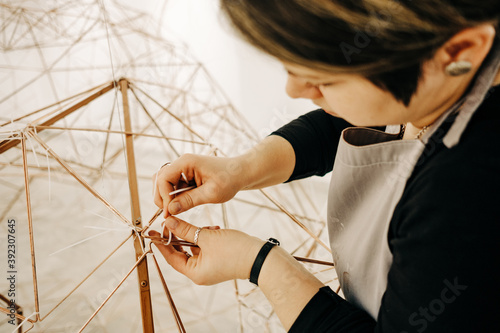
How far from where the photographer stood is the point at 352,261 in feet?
1.82

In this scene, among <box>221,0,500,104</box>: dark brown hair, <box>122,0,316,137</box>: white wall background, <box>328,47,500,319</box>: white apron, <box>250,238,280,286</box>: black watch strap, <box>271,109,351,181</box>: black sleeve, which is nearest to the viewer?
<box>221,0,500,104</box>: dark brown hair

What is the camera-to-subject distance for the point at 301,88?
1.36ft

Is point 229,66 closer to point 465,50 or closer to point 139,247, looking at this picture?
point 139,247

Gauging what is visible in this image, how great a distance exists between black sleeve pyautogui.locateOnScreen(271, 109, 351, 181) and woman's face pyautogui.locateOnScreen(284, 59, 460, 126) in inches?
11.5

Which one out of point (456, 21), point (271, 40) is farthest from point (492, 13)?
point (271, 40)

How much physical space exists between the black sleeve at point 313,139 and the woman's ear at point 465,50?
15.4 inches

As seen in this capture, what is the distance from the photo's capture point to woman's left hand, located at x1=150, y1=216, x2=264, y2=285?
0.56m

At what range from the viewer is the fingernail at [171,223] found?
1.90 feet

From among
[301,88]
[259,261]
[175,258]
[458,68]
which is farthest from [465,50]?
[175,258]

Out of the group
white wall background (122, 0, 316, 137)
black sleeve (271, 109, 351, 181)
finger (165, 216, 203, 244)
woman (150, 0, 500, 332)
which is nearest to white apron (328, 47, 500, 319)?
woman (150, 0, 500, 332)

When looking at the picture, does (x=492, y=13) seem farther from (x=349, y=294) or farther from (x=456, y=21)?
(x=349, y=294)

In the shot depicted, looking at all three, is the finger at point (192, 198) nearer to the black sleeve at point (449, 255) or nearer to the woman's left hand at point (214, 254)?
the woman's left hand at point (214, 254)

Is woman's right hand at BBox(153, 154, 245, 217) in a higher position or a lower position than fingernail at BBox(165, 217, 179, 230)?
higher

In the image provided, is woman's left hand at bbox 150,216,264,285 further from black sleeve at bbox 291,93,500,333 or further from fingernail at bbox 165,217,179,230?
black sleeve at bbox 291,93,500,333
